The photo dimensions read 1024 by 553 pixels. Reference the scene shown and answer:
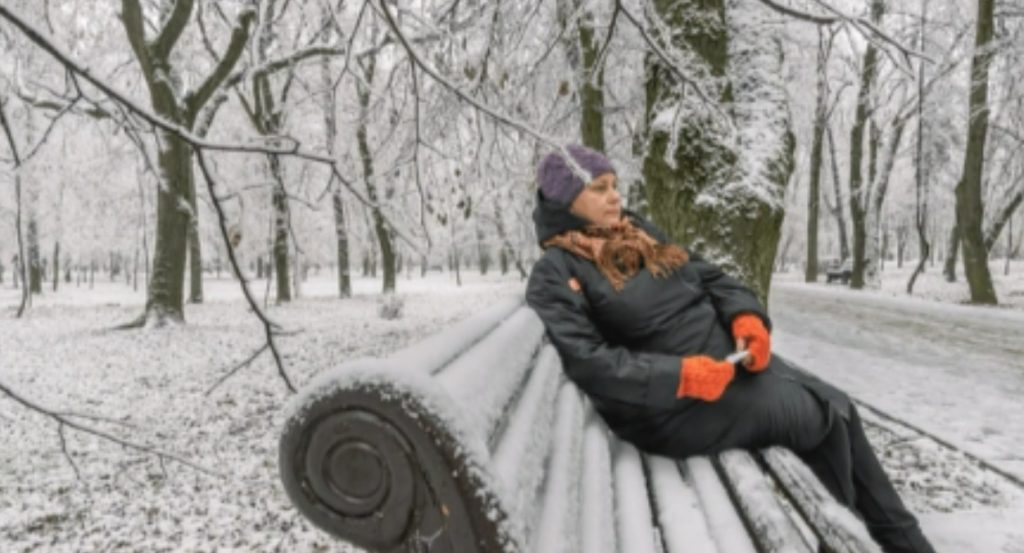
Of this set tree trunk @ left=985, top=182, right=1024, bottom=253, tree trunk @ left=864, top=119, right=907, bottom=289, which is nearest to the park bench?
tree trunk @ left=985, top=182, right=1024, bottom=253

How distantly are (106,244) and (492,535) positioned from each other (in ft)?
158

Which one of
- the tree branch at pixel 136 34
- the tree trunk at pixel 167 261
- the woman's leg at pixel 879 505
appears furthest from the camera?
the tree trunk at pixel 167 261

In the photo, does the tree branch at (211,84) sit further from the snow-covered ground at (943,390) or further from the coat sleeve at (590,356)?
the coat sleeve at (590,356)

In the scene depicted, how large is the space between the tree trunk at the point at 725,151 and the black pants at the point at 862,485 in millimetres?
→ 2246

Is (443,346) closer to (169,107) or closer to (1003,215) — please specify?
(169,107)

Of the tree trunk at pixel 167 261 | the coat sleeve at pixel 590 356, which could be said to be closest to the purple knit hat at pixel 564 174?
the coat sleeve at pixel 590 356

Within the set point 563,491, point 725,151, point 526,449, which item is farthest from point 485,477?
point 725,151

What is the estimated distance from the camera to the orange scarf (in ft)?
7.59

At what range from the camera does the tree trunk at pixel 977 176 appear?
12.9m

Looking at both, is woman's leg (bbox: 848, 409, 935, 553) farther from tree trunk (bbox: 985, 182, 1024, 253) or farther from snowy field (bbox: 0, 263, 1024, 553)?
tree trunk (bbox: 985, 182, 1024, 253)

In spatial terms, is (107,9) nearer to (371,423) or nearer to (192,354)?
(192,354)

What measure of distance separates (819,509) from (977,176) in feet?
45.7

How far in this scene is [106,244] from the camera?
4269cm

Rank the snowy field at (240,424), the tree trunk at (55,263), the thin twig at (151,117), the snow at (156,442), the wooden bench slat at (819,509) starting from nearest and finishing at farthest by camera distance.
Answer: the thin twig at (151,117) → the wooden bench slat at (819,509) → the snowy field at (240,424) → the snow at (156,442) → the tree trunk at (55,263)
